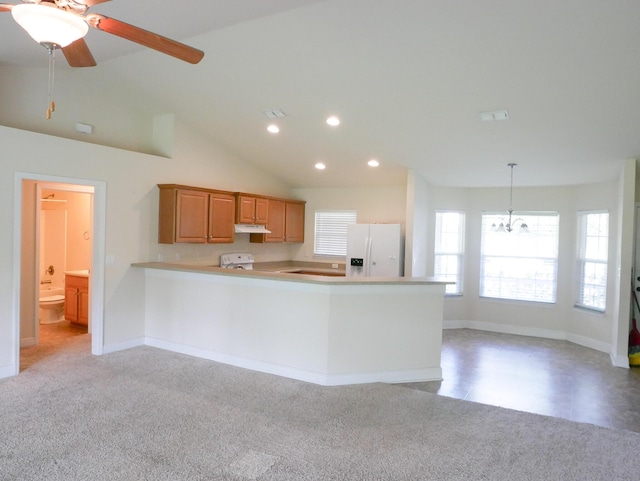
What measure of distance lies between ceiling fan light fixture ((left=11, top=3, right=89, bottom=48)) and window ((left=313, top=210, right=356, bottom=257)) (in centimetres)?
593

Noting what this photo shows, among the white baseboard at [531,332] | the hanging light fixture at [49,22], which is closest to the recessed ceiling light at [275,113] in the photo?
the hanging light fixture at [49,22]

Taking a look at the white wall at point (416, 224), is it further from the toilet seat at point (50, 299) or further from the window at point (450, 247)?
the toilet seat at point (50, 299)

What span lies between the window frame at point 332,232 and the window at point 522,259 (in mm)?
2391

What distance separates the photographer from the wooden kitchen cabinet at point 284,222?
23.4ft

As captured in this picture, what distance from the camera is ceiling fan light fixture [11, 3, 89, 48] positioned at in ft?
5.78

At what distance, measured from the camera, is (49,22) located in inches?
70.6

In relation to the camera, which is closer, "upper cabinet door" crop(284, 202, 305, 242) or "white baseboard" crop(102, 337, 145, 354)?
"white baseboard" crop(102, 337, 145, 354)

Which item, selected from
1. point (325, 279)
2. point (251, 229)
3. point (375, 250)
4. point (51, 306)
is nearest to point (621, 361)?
point (375, 250)

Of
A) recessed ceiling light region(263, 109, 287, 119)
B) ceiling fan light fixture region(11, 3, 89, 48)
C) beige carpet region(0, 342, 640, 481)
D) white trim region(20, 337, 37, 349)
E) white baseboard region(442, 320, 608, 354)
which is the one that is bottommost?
white baseboard region(442, 320, 608, 354)

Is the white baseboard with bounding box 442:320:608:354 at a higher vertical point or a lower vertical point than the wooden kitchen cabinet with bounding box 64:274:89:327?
lower

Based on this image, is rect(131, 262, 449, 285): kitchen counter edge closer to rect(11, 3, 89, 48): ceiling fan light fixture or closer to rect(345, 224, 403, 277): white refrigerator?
rect(345, 224, 403, 277): white refrigerator

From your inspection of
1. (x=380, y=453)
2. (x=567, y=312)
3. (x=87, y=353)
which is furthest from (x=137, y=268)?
(x=567, y=312)

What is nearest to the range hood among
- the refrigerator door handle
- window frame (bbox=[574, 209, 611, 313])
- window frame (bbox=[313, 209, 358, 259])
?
window frame (bbox=[313, 209, 358, 259])

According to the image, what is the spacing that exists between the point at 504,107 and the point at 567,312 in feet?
13.8
